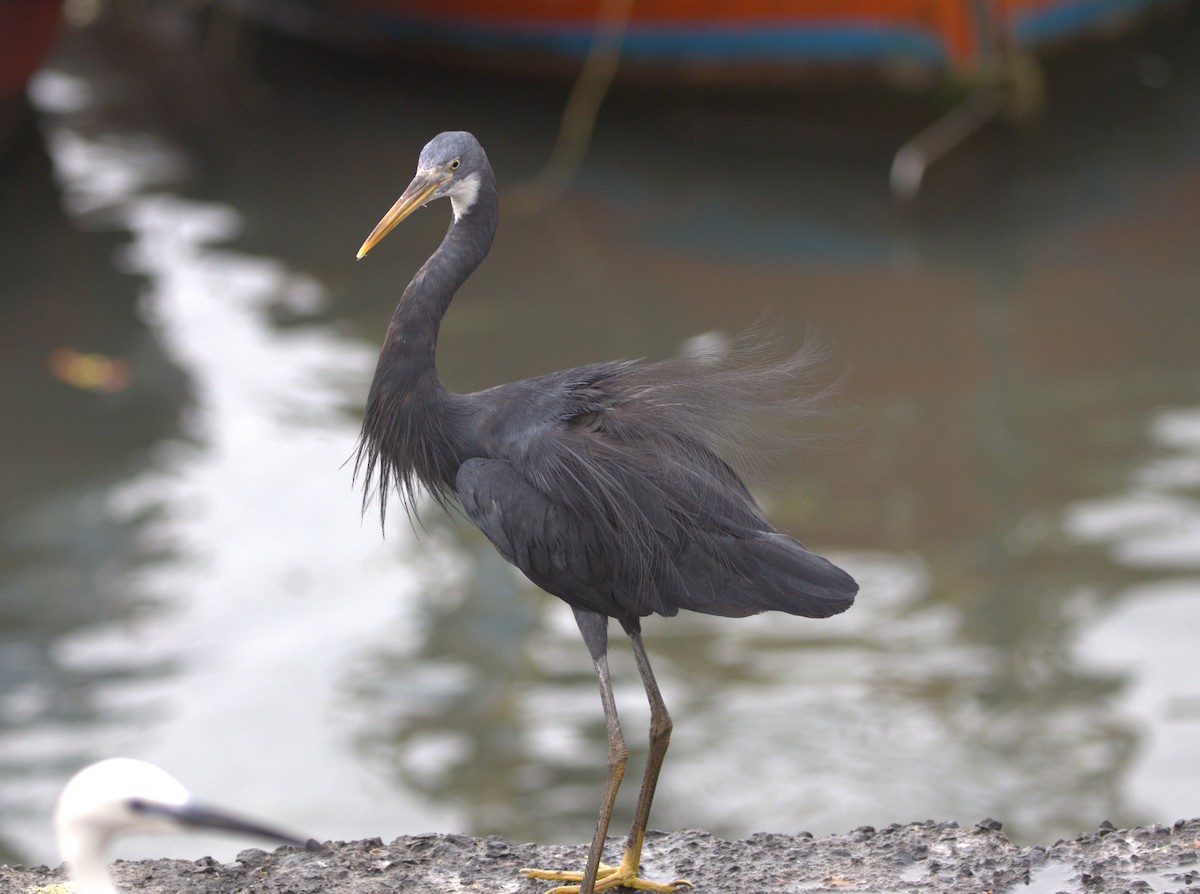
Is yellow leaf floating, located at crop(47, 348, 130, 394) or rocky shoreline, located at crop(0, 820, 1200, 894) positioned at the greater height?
yellow leaf floating, located at crop(47, 348, 130, 394)

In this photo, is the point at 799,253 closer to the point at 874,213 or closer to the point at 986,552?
the point at 874,213

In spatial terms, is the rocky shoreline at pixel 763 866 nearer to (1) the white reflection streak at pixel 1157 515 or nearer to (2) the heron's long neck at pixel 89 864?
(2) the heron's long neck at pixel 89 864

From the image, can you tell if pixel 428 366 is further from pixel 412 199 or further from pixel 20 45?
pixel 20 45

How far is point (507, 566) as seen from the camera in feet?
29.7

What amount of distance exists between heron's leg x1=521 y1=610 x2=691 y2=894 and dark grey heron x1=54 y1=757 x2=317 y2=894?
3.02 feet

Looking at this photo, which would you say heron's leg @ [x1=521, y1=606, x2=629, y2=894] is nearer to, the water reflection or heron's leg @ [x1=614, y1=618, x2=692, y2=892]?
heron's leg @ [x1=614, y1=618, x2=692, y2=892]

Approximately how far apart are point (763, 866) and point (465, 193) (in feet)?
6.01

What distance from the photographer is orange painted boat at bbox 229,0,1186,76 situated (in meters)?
13.2

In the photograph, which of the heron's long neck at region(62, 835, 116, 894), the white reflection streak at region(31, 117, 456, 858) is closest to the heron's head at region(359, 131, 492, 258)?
the heron's long neck at region(62, 835, 116, 894)

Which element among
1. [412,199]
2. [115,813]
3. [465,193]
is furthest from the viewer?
[465,193]

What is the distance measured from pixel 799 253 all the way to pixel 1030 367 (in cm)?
223

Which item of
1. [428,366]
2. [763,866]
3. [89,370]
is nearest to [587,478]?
[428,366]

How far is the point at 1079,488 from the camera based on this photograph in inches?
368

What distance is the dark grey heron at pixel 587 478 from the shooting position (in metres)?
3.74
